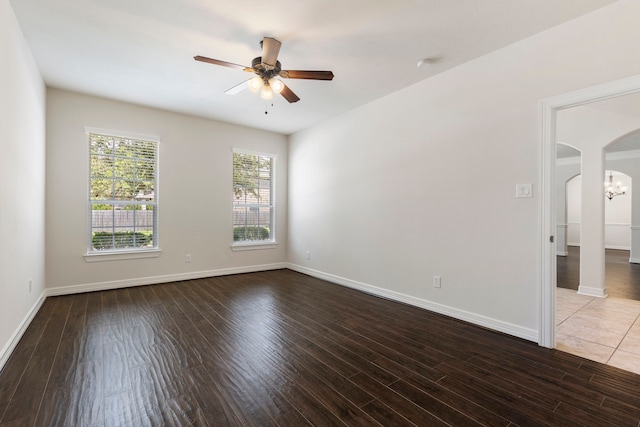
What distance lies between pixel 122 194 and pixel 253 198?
2.16 metres

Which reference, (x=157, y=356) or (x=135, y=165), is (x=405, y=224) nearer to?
(x=157, y=356)

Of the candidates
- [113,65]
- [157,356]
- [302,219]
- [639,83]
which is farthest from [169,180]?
[639,83]

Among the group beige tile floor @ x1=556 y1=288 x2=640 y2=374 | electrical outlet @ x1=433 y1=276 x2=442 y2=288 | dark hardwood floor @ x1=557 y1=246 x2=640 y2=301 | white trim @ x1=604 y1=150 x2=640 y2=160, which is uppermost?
white trim @ x1=604 y1=150 x2=640 y2=160

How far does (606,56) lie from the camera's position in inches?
89.3

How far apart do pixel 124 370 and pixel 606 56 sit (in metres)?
4.39

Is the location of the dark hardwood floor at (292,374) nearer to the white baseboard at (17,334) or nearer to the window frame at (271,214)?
the white baseboard at (17,334)

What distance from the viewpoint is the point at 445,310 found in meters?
3.32

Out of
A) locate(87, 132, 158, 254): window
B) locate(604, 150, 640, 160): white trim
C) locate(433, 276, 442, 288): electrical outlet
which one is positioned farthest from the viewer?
locate(604, 150, 640, 160): white trim

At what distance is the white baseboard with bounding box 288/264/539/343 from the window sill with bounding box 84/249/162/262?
282cm

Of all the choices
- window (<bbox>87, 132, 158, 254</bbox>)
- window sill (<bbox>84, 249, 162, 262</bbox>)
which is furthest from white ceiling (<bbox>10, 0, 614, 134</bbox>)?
window sill (<bbox>84, 249, 162, 262</bbox>)

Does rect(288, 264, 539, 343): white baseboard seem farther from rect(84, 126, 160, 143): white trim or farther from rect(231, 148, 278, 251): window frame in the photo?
rect(84, 126, 160, 143): white trim

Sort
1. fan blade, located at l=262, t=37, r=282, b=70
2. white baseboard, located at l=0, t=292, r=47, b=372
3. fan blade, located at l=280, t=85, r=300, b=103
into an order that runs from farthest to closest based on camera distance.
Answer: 1. fan blade, located at l=280, t=85, r=300, b=103
2. fan blade, located at l=262, t=37, r=282, b=70
3. white baseboard, located at l=0, t=292, r=47, b=372

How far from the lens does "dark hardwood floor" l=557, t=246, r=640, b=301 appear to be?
442 cm

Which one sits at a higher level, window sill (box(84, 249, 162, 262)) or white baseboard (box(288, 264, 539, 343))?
window sill (box(84, 249, 162, 262))
